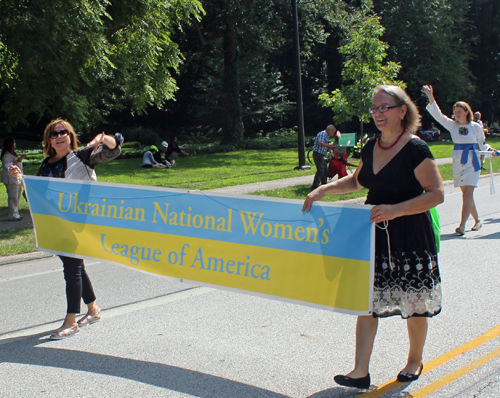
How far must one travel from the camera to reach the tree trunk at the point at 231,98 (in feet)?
113

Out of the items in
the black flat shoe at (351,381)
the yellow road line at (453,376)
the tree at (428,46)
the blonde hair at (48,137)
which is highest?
the tree at (428,46)

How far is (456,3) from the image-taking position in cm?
4659

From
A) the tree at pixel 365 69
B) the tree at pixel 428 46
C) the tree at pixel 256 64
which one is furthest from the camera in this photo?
the tree at pixel 428 46

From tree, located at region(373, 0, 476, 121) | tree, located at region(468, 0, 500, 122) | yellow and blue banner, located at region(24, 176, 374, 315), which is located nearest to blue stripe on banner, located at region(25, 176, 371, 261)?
yellow and blue banner, located at region(24, 176, 374, 315)

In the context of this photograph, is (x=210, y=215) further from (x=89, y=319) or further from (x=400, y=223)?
(x=89, y=319)

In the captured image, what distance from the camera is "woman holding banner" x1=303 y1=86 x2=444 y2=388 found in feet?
10.6

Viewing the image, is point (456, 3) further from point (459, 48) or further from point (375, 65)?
point (375, 65)

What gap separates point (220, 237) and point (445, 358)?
6.17 ft

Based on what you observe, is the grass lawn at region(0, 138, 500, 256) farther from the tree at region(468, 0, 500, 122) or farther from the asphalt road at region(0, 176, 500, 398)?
the tree at region(468, 0, 500, 122)

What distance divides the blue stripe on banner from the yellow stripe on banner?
60 mm

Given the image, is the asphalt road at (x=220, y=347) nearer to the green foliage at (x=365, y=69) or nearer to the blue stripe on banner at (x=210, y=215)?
the blue stripe on banner at (x=210, y=215)

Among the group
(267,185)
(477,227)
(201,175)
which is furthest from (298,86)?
(477,227)

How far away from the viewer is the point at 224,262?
397cm

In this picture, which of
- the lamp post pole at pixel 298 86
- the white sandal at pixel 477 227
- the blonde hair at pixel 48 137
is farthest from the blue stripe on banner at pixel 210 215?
the lamp post pole at pixel 298 86
